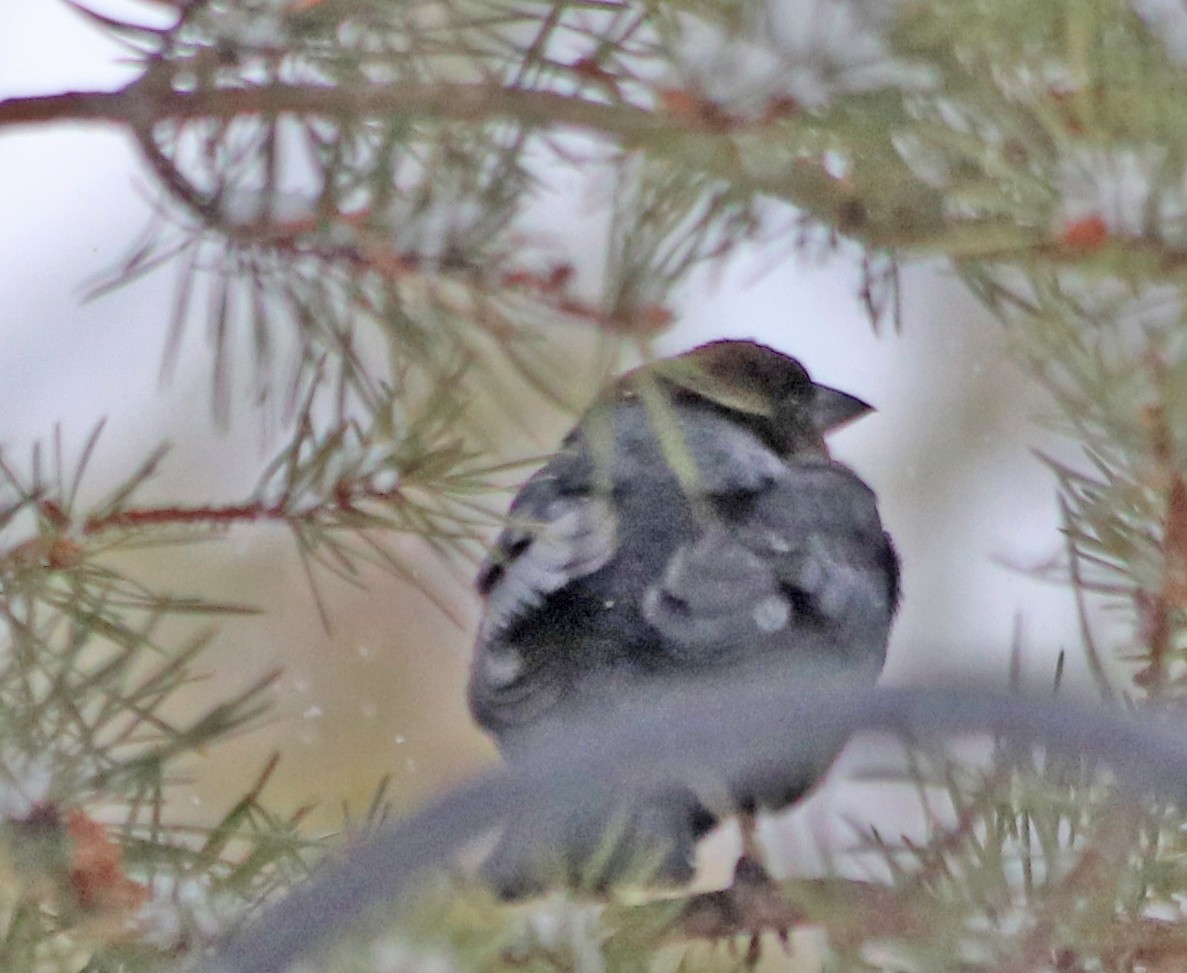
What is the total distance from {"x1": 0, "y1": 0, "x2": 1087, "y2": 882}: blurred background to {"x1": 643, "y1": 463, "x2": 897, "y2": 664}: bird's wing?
0.58 meters

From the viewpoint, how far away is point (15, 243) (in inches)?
90.3

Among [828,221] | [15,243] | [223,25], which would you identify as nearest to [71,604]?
[223,25]

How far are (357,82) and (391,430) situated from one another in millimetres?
180

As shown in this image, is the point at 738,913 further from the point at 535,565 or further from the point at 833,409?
the point at 833,409

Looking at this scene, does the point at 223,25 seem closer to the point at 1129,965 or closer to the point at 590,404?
the point at 590,404

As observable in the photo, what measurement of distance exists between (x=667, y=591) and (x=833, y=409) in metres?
0.51

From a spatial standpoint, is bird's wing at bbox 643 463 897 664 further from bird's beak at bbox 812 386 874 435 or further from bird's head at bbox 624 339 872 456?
bird's beak at bbox 812 386 874 435

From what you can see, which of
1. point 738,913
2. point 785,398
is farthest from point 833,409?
point 738,913

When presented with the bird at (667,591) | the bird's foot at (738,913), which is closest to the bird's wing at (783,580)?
the bird at (667,591)

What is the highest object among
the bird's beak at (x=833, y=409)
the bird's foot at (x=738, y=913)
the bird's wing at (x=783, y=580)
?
the bird's beak at (x=833, y=409)

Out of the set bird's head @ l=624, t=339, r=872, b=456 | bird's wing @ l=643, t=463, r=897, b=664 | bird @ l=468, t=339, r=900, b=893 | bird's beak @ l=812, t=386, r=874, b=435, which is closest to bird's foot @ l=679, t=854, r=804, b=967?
bird @ l=468, t=339, r=900, b=893

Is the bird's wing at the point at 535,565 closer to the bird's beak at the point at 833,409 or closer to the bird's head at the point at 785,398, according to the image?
the bird's head at the point at 785,398

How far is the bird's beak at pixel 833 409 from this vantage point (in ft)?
5.15

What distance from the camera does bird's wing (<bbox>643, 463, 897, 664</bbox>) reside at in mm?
1127
